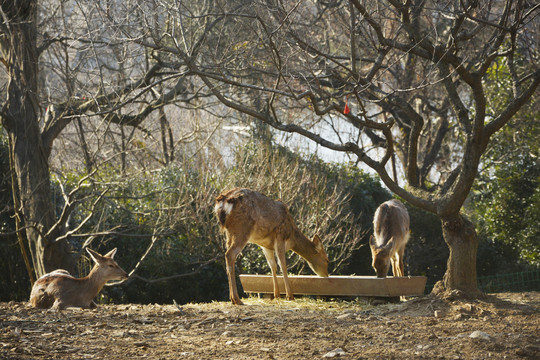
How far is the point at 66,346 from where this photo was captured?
6.14m

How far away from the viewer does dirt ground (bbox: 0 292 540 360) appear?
5.89 m

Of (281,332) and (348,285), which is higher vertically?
(348,285)

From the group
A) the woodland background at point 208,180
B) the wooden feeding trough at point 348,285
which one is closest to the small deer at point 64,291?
the woodland background at point 208,180

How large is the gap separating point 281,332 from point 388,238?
4.28 metres

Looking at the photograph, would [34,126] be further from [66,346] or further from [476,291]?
[476,291]

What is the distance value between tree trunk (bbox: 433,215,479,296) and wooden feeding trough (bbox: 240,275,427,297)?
81 centimetres

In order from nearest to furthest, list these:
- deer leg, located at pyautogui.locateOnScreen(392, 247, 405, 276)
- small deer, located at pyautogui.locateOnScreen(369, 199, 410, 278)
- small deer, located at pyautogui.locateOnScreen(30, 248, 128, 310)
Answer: small deer, located at pyautogui.locateOnScreen(30, 248, 128, 310), small deer, located at pyautogui.locateOnScreen(369, 199, 410, 278), deer leg, located at pyautogui.locateOnScreen(392, 247, 405, 276)

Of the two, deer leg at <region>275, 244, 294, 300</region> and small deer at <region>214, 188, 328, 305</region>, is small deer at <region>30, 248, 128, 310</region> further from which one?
deer leg at <region>275, 244, 294, 300</region>

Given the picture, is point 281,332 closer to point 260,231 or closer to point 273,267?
point 260,231

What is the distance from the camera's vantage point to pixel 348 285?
9.78m

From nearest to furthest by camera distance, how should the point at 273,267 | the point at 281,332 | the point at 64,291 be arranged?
the point at 281,332 < the point at 64,291 < the point at 273,267

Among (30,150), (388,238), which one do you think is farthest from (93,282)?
(388,238)

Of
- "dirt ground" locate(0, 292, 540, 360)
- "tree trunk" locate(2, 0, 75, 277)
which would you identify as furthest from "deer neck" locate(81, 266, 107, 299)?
"tree trunk" locate(2, 0, 75, 277)

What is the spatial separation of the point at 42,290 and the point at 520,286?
1018 centimetres
